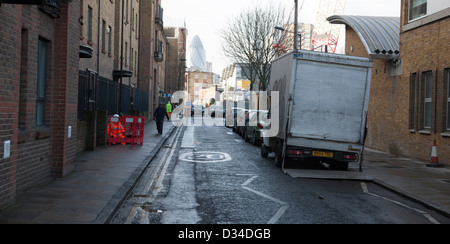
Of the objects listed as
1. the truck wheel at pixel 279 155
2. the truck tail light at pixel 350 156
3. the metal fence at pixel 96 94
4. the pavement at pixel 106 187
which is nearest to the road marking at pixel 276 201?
the pavement at pixel 106 187

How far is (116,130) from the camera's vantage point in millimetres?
18312

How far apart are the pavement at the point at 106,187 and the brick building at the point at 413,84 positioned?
129cm

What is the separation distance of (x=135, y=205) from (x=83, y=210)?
111 cm

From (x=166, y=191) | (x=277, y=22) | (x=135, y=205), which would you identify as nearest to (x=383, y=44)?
(x=166, y=191)

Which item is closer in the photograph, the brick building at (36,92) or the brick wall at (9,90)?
the brick wall at (9,90)

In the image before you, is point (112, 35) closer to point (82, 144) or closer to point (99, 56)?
point (99, 56)

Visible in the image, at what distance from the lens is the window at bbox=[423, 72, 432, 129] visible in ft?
53.3

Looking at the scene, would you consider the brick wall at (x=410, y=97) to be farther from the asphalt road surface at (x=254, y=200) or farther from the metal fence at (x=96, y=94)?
the metal fence at (x=96, y=94)

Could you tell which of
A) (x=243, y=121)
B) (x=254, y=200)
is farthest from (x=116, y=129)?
(x=254, y=200)

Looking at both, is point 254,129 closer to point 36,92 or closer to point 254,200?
point 254,200

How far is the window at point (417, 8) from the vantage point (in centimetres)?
1677

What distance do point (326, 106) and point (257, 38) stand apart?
2896 centimetres

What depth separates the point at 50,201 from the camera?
7.36 m

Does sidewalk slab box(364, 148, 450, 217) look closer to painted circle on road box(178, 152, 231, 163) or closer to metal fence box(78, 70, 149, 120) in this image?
painted circle on road box(178, 152, 231, 163)
